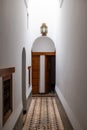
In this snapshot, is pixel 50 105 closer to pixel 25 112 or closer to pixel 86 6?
pixel 25 112

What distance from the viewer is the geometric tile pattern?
772cm

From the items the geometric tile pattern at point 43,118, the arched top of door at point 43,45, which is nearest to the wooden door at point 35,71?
the arched top of door at point 43,45

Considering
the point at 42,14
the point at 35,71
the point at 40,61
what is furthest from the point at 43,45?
the point at 42,14

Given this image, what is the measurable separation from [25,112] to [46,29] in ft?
17.7

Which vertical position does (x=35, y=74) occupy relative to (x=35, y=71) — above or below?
below

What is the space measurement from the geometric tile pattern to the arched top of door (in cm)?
422

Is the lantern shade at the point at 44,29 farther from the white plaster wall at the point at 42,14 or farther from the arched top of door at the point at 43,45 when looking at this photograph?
the arched top of door at the point at 43,45

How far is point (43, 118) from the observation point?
358 inches

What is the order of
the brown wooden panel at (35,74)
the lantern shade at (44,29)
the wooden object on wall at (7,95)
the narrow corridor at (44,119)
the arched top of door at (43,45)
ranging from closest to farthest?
the wooden object on wall at (7,95)
the narrow corridor at (44,119)
the lantern shade at (44,29)
the arched top of door at (43,45)
the brown wooden panel at (35,74)

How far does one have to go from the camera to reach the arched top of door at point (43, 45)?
49.3ft

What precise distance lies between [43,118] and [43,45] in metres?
6.85

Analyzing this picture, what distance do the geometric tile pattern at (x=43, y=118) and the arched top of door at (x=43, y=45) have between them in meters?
4.22

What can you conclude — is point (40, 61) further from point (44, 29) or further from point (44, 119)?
point (44, 119)

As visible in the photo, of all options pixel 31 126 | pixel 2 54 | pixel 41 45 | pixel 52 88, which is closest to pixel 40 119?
pixel 31 126
